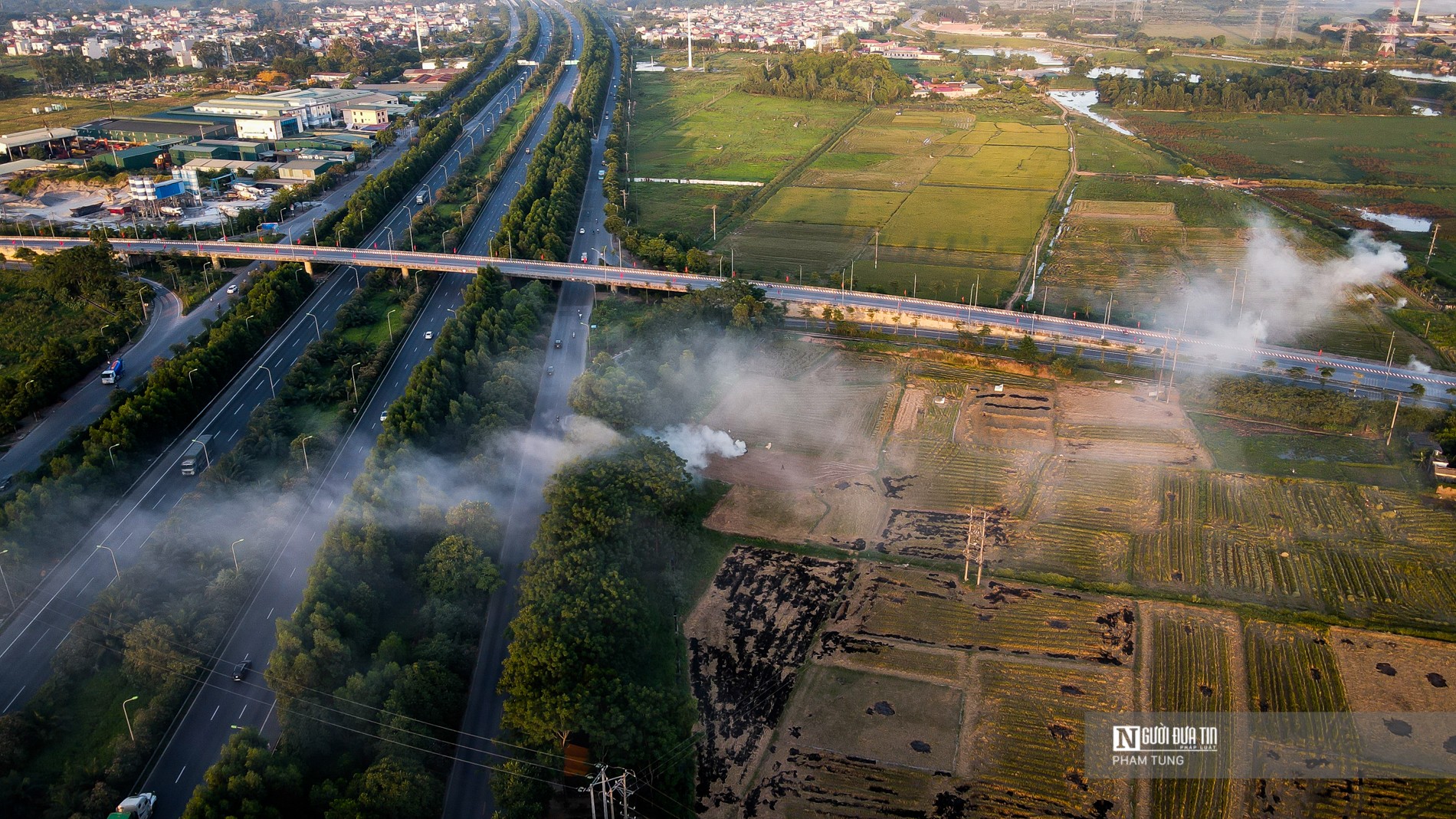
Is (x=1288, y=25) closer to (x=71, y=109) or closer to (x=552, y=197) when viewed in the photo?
(x=552, y=197)

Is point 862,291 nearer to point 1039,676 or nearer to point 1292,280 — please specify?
point 1292,280

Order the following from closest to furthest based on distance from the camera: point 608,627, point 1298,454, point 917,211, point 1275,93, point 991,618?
point 608,627 < point 991,618 < point 1298,454 < point 917,211 < point 1275,93

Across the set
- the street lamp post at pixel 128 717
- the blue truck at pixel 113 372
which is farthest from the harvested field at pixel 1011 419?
the blue truck at pixel 113 372

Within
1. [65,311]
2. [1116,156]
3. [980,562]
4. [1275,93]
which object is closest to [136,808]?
[980,562]

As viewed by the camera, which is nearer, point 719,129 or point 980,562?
point 980,562

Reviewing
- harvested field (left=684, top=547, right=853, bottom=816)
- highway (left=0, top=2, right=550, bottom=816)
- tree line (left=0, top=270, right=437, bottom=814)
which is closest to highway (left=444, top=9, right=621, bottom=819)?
tree line (left=0, top=270, right=437, bottom=814)

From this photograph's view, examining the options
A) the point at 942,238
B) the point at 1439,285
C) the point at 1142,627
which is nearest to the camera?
the point at 1142,627

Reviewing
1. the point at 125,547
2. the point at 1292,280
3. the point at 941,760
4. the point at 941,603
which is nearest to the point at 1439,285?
the point at 1292,280
